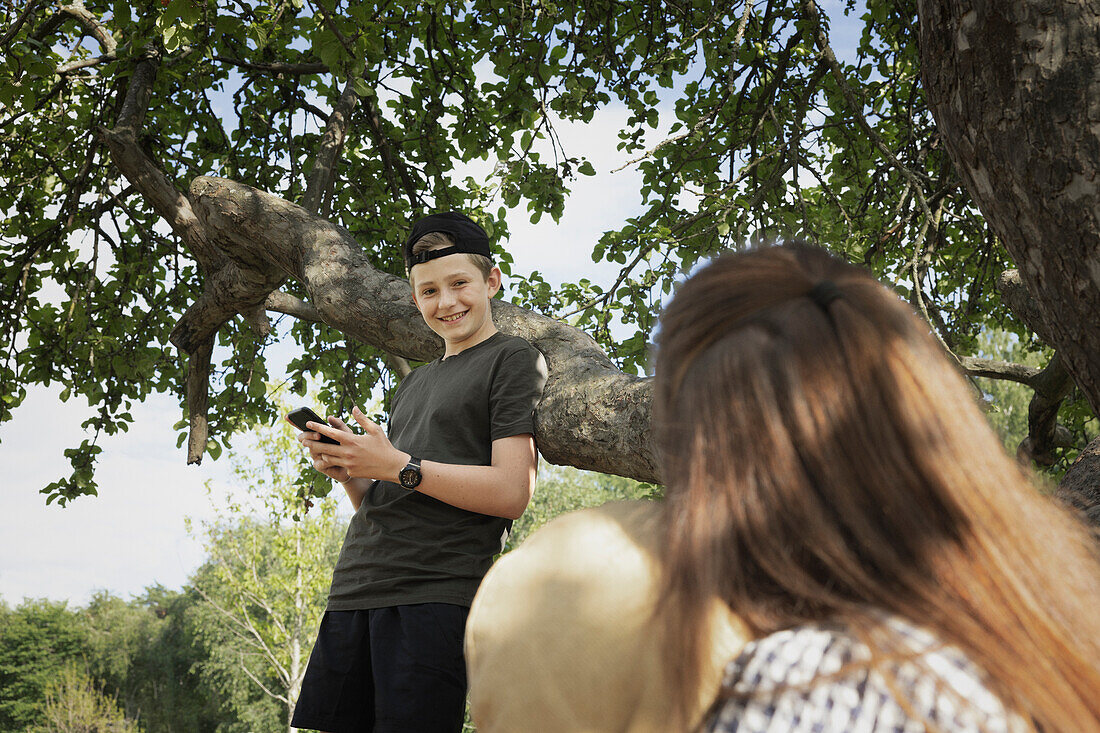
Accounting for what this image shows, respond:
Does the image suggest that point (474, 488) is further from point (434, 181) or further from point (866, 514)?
point (434, 181)

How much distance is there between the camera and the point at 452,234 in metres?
2.67

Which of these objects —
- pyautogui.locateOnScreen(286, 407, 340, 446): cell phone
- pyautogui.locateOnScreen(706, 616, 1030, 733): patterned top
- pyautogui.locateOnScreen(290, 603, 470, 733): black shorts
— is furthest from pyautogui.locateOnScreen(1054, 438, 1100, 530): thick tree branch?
pyautogui.locateOnScreen(286, 407, 340, 446): cell phone

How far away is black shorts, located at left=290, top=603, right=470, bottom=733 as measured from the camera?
2.12 metres

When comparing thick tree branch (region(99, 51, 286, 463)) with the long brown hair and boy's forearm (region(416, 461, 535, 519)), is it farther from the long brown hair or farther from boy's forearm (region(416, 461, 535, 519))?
the long brown hair

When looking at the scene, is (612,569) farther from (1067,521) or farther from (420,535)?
A: (420,535)

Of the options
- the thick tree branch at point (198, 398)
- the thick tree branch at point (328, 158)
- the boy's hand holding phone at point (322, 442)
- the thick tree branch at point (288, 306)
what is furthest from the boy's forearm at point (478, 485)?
the thick tree branch at point (198, 398)

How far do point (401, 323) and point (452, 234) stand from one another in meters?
0.86

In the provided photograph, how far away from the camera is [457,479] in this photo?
221 centimetres

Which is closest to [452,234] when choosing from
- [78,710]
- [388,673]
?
[388,673]

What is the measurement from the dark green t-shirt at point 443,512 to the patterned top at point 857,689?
147 cm

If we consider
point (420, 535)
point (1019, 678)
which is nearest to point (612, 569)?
point (1019, 678)

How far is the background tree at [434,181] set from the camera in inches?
106

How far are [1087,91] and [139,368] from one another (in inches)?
243

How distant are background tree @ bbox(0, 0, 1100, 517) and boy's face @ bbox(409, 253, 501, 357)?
1.08 ft
